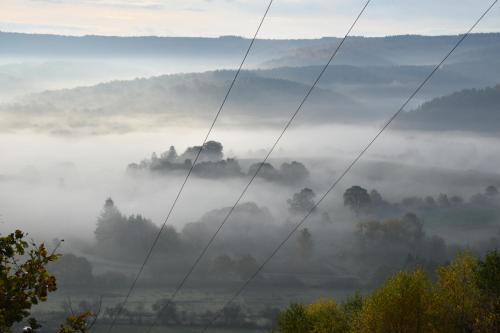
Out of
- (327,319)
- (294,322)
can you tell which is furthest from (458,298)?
(294,322)

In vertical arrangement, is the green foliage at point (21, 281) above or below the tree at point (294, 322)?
below

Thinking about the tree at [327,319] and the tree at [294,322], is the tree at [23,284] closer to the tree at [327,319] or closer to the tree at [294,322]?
the tree at [327,319]

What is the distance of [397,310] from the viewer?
6762 centimetres

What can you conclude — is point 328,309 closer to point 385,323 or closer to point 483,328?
point 385,323

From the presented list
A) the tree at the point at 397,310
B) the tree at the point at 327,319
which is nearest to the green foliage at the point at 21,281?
the tree at the point at 397,310

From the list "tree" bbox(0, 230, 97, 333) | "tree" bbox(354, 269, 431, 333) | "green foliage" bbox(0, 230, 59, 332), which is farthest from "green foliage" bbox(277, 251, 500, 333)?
"green foliage" bbox(0, 230, 59, 332)

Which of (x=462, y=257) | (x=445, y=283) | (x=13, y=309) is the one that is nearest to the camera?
(x=13, y=309)

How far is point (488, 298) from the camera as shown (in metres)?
74.8

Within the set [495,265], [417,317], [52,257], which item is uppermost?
[495,265]

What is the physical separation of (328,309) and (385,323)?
19.8m

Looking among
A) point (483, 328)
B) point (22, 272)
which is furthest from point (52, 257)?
point (483, 328)

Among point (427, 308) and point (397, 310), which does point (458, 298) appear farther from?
point (397, 310)

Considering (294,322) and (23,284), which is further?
(294,322)

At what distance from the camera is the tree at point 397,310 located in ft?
219
